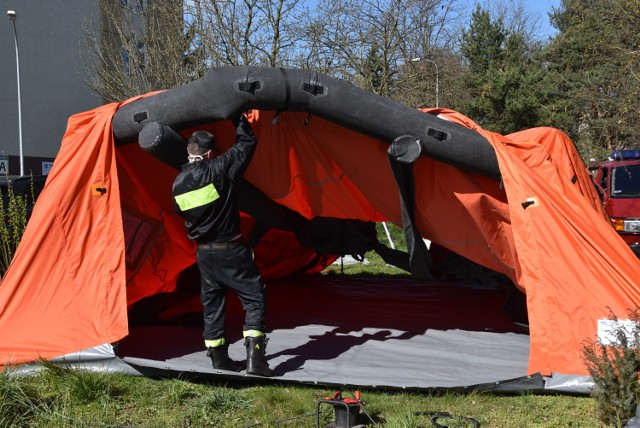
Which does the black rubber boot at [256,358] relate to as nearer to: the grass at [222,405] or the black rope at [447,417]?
the grass at [222,405]

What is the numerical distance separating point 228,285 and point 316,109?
4.89 ft

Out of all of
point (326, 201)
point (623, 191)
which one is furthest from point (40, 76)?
point (326, 201)

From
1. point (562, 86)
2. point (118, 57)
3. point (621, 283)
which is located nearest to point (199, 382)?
point (621, 283)

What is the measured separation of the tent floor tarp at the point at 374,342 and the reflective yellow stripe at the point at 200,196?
120 centimetres

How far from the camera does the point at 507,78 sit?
30.6m

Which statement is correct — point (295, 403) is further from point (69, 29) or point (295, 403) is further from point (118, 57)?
point (69, 29)

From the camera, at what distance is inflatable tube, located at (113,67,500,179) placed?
472 centimetres

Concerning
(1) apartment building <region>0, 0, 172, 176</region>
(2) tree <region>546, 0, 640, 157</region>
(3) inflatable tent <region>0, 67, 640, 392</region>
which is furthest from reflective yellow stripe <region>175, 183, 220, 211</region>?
(1) apartment building <region>0, 0, 172, 176</region>

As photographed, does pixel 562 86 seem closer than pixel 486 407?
No

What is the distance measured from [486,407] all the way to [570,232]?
4.57 feet

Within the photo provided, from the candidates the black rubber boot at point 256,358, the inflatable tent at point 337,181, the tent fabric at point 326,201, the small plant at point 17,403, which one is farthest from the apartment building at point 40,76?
the small plant at point 17,403

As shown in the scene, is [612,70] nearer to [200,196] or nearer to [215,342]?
→ [200,196]

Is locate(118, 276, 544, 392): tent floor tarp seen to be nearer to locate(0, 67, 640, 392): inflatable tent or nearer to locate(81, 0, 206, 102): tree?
locate(0, 67, 640, 392): inflatable tent

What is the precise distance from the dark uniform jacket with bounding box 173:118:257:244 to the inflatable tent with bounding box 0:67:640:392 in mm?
302
